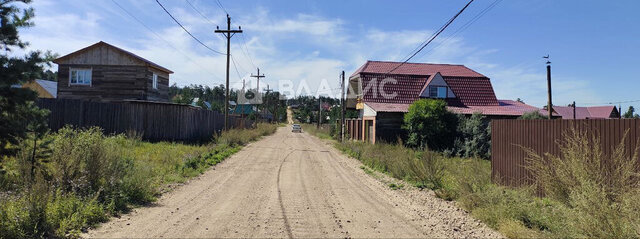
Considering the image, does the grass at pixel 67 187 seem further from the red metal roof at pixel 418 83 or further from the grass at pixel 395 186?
the red metal roof at pixel 418 83

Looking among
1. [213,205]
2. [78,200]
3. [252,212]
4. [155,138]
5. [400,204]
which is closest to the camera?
[78,200]

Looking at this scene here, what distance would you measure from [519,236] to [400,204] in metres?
2.93

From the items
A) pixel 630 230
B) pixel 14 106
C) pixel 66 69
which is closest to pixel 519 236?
pixel 630 230

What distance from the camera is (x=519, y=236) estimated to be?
17.7 feet

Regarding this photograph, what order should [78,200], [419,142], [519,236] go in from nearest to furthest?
[519,236] → [78,200] → [419,142]

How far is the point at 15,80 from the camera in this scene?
668 centimetres

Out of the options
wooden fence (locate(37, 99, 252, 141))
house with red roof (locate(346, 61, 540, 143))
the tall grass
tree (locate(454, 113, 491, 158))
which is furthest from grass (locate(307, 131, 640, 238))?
house with red roof (locate(346, 61, 540, 143))

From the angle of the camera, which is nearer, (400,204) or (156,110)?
(400,204)

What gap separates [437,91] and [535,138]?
22589mm

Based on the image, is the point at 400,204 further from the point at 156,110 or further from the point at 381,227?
the point at 156,110

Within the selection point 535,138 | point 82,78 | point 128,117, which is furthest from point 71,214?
point 82,78

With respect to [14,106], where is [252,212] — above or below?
below

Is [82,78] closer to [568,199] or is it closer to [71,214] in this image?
[71,214]

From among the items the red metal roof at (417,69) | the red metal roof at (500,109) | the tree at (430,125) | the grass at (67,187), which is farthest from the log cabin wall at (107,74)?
the red metal roof at (500,109)
